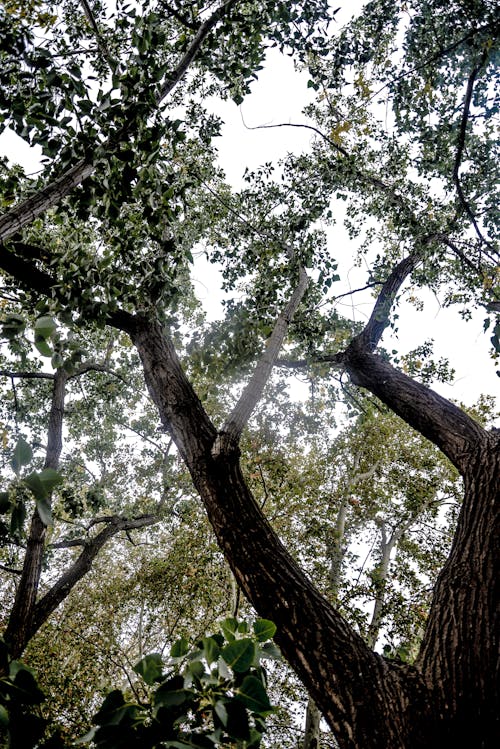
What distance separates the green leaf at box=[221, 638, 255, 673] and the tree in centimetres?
113

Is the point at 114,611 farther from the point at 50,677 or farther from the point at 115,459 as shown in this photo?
the point at 115,459

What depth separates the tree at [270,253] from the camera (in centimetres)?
186

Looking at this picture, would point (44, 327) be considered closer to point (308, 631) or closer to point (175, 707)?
point (175, 707)

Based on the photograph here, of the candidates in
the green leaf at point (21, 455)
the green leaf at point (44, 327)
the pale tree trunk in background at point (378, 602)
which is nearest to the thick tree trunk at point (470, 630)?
the green leaf at point (21, 455)

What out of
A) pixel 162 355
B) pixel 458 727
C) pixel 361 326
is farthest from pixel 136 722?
pixel 361 326

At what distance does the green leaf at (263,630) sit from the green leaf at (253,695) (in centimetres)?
14

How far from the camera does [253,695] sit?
734 millimetres

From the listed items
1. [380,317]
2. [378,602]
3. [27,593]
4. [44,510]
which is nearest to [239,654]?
[44,510]

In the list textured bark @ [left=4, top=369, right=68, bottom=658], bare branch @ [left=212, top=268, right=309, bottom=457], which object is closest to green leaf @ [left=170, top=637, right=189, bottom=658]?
bare branch @ [left=212, top=268, right=309, bottom=457]

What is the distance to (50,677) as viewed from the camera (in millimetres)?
7160

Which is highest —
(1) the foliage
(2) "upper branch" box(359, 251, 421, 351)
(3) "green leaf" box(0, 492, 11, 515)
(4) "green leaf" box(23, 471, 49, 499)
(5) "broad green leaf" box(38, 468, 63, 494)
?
(2) "upper branch" box(359, 251, 421, 351)

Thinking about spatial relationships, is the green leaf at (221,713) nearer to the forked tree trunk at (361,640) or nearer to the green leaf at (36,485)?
the green leaf at (36,485)

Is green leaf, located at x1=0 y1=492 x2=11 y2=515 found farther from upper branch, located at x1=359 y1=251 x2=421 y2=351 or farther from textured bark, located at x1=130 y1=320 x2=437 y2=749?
upper branch, located at x1=359 y1=251 x2=421 y2=351

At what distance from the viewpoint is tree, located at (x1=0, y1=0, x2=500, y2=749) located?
1.86 m
